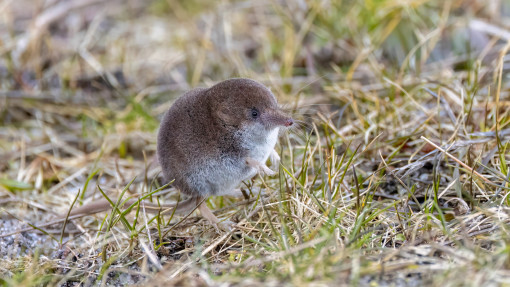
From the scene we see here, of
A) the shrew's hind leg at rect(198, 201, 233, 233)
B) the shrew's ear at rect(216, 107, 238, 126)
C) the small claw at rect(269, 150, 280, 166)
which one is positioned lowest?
the shrew's hind leg at rect(198, 201, 233, 233)

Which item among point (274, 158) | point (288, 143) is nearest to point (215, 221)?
point (274, 158)

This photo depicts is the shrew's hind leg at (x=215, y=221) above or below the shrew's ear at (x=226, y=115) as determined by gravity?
below

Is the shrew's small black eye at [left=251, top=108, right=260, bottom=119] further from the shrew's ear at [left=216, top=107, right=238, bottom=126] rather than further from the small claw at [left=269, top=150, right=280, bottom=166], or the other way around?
the small claw at [left=269, top=150, right=280, bottom=166]

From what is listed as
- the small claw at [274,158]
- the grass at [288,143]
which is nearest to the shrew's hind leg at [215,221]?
the grass at [288,143]

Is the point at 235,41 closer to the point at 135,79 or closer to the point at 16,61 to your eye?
the point at 135,79

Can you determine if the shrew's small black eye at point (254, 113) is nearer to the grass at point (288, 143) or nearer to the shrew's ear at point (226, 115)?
the shrew's ear at point (226, 115)

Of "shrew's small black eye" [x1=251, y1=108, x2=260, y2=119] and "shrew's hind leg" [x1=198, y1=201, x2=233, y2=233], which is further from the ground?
"shrew's small black eye" [x1=251, y1=108, x2=260, y2=119]

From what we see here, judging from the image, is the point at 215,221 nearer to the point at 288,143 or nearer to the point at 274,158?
the point at 274,158

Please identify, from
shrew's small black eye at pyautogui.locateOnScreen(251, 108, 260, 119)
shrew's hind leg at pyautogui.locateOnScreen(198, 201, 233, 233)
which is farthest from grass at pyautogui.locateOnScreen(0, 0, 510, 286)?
shrew's small black eye at pyautogui.locateOnScreen(251, 108, 260, 119)

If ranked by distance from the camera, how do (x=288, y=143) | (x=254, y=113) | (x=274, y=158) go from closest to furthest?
(x=254, y=113), (x=274, y=158), (x=288, y=143)
